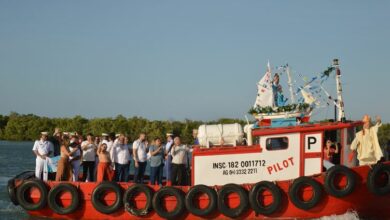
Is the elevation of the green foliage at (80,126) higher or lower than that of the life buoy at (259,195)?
higher

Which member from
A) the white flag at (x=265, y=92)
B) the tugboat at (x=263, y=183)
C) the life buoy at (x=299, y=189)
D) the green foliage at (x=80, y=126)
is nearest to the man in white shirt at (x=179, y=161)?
the tugboat at (x=263, y=183)

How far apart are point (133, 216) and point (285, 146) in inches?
148

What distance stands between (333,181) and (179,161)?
12.1 ft

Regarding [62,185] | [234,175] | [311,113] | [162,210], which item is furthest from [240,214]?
[62,185]

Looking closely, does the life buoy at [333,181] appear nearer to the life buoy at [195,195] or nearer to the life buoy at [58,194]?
the life buoy at [195,195]

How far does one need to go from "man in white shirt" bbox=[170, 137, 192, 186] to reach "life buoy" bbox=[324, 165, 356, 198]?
3.44 meters

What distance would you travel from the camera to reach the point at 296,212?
13055 millimetres

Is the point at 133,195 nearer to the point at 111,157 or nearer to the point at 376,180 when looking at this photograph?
the point at 111,157

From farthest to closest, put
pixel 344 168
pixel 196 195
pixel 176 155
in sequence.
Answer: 1. pixel 176 155
2. pixel 196 195
3. pixel 344 168

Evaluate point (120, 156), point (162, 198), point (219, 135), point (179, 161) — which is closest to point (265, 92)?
point (219, 135)

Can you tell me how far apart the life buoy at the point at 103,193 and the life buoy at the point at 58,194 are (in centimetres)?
42

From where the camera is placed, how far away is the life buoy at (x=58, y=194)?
14180mm

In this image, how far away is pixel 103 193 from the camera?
1414cm

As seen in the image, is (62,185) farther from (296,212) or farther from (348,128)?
(348,128)
